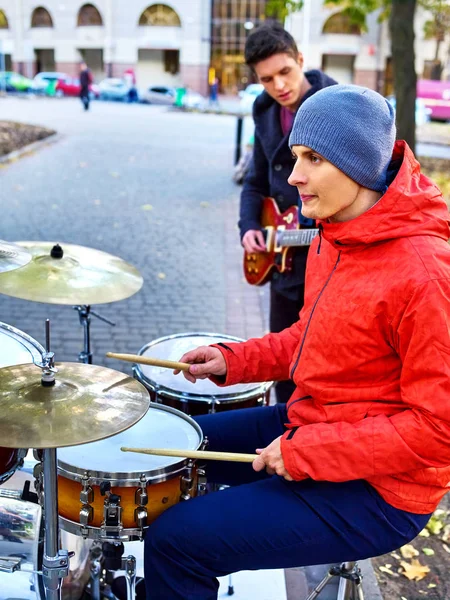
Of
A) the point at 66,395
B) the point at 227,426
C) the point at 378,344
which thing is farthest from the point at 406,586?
the point at 66,395

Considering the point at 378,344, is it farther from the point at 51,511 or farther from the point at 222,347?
the point at 51,511

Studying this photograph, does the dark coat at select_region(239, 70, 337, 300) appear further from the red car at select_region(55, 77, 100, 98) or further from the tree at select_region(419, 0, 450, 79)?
the red car at select_region(55, 77, 100, 98)

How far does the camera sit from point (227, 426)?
7.96ft

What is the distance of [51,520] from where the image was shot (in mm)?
1916

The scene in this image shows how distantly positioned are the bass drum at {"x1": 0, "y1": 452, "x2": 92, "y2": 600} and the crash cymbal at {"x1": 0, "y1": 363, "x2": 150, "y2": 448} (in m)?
0.67

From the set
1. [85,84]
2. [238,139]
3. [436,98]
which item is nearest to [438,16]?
[436,98]

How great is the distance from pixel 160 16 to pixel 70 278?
4791cm

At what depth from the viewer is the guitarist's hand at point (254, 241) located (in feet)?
11.9

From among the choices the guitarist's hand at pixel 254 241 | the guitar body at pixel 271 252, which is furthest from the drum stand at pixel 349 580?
the guitarist's hand at pixel 254 241

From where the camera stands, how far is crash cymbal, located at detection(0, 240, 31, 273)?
2.12 meters

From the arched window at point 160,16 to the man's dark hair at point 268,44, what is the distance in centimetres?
4688

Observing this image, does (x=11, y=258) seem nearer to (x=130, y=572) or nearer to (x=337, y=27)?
(x=130, y=572)

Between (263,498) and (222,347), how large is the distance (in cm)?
64

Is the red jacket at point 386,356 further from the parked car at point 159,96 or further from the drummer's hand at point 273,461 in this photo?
the parked car at point 159,96
